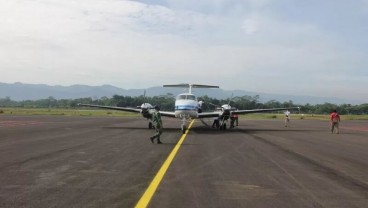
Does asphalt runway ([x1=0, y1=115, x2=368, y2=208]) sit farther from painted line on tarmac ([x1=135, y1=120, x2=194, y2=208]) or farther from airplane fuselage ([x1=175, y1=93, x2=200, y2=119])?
airplane fuselage ([x1=175, y1=93, x2=200, y2=119])

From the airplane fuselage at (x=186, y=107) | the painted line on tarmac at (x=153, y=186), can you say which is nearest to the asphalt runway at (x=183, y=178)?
the painted line on tarmac at (x=153, y=186)

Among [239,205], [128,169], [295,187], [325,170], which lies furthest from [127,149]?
[239,205]

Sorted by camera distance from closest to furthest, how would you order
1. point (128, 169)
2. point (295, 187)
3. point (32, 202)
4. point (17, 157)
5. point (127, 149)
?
point (32, 202) < point (295, 187) < point (128, 169) < point (17, 157) < point (127, 149)

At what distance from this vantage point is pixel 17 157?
49.8 feet

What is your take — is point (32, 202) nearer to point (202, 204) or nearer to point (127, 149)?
point (202, 204)

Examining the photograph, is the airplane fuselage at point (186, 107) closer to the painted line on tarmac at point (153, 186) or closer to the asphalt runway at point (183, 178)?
the asphalt runway at point (183, 178)

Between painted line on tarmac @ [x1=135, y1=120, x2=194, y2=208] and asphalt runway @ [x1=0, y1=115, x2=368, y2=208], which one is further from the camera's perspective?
asphalt runway @ [x1=0, y1=115, x2=368, y2=208]

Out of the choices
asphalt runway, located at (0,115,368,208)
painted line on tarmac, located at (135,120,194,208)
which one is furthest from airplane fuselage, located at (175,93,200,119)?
painted line on tarmac, located at (135,120,194,208)

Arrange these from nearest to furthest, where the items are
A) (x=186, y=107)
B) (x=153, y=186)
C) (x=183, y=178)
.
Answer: (x=153, y=186)
(x=183, y=178)
(x=186, y=107)

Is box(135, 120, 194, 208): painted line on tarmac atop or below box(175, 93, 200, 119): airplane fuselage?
below

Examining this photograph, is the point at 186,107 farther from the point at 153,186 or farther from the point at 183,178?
the point at 153,186

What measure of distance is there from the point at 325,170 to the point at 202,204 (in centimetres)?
634

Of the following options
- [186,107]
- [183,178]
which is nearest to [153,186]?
[183,178]

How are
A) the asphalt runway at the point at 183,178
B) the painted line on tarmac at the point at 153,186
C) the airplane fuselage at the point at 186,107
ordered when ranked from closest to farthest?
the painted line on tarmac at the point at 153,186 < the asphalt runway at the point at 183,178 < the airplane fuselage at the point at 186,107
